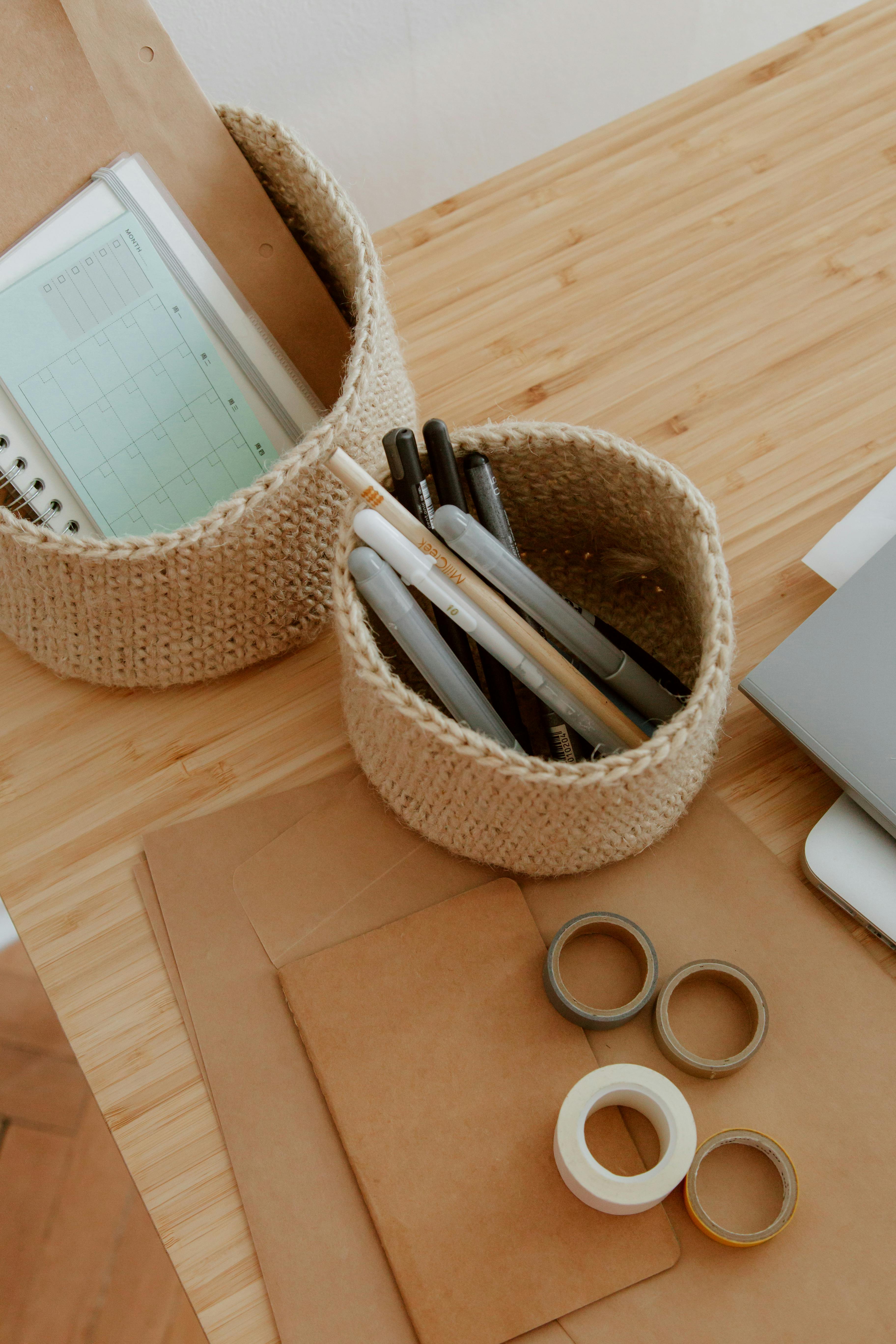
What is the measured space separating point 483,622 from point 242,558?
10 cm

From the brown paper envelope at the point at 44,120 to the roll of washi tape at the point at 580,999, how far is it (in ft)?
1.22

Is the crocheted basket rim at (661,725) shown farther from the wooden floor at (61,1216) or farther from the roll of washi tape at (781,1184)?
the wooden floor at (61,1216)

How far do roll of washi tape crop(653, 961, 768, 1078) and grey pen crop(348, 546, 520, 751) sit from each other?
0.11m

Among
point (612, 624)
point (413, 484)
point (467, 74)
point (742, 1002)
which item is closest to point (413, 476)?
point (413, 484)

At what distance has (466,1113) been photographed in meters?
0.39

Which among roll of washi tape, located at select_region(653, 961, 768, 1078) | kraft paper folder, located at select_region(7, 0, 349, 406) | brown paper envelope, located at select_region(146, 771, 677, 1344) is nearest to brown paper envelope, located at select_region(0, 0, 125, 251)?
kraft paper folder, located at select_region(7, 0, 349, 406)

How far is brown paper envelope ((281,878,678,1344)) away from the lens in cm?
36

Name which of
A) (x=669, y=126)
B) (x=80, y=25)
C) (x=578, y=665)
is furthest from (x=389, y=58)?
(x=578, y=665)

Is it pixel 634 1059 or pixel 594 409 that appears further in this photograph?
pixel 594 409

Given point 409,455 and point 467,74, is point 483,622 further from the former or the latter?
point 467,74

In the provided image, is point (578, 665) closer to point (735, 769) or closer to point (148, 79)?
point (735, 769)

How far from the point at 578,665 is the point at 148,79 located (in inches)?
12.5

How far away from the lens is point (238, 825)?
45 centimetres

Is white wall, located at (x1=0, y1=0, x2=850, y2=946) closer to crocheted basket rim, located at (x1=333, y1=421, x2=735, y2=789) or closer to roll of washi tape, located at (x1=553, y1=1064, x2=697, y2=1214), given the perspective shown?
crocheted basket rim, located at (x1=333, y1=421, x2=735, y2=789)
